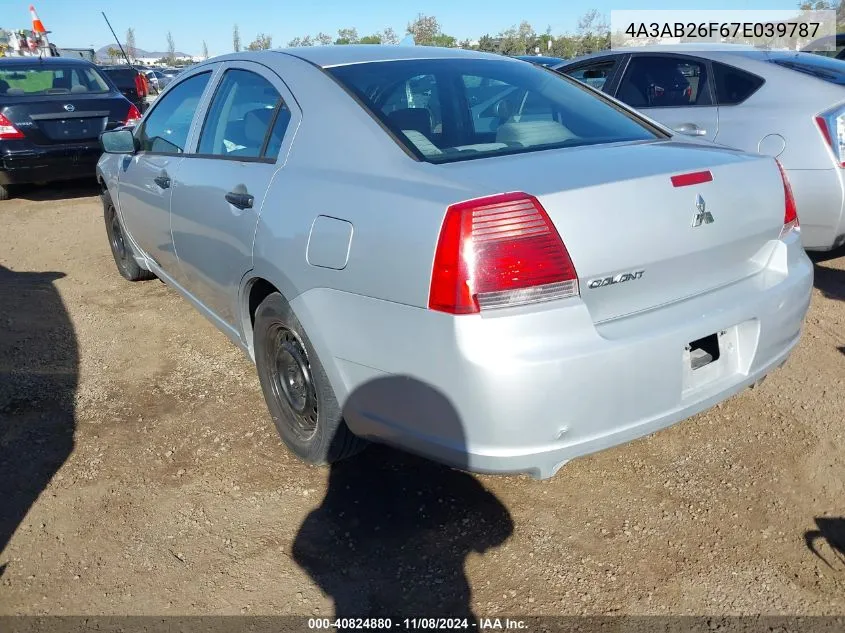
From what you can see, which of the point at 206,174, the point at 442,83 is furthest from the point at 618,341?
the point at 206,174

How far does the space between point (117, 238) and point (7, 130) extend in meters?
3.51

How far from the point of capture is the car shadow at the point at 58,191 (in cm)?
880

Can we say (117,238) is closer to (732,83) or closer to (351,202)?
(351,202)

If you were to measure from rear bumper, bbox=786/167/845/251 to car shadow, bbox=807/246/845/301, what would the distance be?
0.93 feet

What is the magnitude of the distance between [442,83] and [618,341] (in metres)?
1.44

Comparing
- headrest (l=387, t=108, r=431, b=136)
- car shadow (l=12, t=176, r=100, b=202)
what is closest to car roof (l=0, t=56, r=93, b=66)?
car shadow (l=12, t=176, r=100, b=202)

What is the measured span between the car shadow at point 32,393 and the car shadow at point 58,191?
409cm

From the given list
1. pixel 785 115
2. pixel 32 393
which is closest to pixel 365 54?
pixel 32 393

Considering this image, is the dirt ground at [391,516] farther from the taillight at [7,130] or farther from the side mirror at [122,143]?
the taillight at [7,130]

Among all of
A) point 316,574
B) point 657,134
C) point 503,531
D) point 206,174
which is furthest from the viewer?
point 206,174

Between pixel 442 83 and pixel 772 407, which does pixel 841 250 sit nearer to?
pixel 772 407

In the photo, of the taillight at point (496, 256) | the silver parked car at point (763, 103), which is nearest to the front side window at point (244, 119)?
the taillight at point (496, 256)

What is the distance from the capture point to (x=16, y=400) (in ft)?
11.3

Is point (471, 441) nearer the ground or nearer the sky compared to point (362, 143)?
nearer the ground
